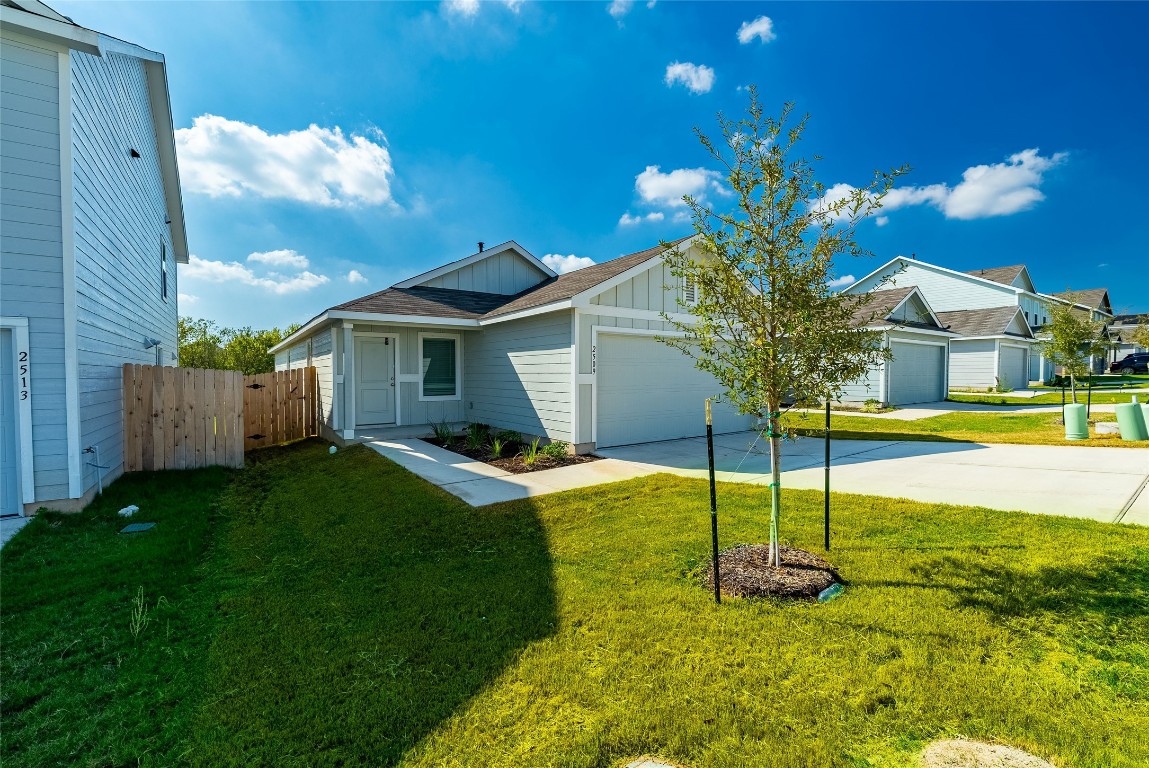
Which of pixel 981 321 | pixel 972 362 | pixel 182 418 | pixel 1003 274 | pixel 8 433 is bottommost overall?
pixel 182 418

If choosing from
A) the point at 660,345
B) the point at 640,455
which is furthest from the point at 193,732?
the point at 660,345

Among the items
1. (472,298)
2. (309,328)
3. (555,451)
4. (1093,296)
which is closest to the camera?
(555,451)

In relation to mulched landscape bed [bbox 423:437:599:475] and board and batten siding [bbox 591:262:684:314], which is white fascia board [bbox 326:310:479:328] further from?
board and batten siding [bbox 591:262:684:314]

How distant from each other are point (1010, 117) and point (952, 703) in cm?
1966

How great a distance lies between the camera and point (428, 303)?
39.2 ft

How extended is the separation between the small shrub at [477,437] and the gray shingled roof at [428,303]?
267 cm

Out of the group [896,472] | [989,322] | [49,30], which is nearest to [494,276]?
[49,30]

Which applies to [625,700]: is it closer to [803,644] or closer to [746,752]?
[746,752]

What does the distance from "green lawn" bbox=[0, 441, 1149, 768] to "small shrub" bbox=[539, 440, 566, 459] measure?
3.41 meters

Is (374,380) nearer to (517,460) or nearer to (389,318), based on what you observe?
(389,318)

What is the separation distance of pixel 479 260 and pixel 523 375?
5.96 meters

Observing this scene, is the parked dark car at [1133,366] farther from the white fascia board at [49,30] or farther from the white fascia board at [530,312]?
the white fascia board at [49,30]

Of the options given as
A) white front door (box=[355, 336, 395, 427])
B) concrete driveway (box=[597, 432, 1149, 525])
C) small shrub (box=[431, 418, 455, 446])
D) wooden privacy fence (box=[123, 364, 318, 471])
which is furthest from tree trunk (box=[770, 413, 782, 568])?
white front door (box=[355, 336, 395, 427])

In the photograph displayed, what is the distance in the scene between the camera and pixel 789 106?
3.66 meters
